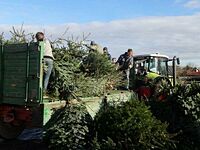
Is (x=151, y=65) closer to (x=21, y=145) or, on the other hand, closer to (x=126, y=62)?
(x=126, y=62)

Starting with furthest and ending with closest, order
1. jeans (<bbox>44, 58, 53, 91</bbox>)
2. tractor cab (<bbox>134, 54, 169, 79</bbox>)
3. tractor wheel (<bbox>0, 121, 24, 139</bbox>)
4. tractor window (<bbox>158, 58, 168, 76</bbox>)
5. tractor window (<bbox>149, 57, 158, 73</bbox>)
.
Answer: tractor window (<bbox>158, 58, 168, 76</bbox>), tractor window (<bbox>149, 57, 158, 73</bbox>), tractor cab (<bbox>134, 54, 169, 79</bbox>), tractor wheel (<bbox>0, 121, 24, 139</bbox>), jeans (<bbox>44, 58, 53, 91</bbox>)

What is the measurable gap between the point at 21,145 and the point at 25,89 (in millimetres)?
1820

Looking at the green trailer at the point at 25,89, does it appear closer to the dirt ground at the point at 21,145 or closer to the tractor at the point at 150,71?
the dirt ground at the point at 21,145

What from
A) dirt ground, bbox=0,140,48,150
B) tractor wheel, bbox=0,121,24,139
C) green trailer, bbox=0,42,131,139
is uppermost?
green trailer, bbox=0,42,131,139

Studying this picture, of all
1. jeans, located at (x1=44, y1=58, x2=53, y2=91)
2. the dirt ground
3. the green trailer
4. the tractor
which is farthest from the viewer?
the tractor

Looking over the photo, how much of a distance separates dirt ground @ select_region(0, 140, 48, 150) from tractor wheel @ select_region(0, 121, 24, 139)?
21cm

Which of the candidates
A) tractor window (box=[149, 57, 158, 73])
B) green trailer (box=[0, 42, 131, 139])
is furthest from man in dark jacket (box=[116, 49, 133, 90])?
green trailer (box=[0, 42, 131, 139])

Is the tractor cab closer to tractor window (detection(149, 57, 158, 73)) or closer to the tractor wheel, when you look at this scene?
tractor window (detection(149, 57, 158, 73))

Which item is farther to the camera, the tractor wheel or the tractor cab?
the tractor cab

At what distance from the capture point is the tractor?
1417cm

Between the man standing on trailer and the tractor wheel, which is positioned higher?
the man standing on trailer

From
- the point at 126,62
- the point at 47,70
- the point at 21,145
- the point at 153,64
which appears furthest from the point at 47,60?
the point at 153,64

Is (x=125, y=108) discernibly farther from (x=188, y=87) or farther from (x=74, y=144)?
(x=188, y=87)

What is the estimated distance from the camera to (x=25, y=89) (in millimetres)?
9141
